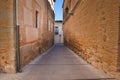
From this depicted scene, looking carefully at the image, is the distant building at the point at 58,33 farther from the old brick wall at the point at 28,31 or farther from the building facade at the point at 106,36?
the building facade at the point at 106,36

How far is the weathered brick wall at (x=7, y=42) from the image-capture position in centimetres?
614

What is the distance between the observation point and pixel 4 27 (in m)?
6.17

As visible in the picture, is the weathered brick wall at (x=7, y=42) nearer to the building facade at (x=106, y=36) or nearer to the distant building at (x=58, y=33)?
the building facade at (x=106, y=36)

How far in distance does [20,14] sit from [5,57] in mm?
1589

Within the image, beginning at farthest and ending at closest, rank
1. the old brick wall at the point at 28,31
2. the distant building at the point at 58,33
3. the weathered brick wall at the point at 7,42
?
the distant building at the point at 58,33
the old brick wall at the point at 28,31
the weathered brick wall at the point at 7,42

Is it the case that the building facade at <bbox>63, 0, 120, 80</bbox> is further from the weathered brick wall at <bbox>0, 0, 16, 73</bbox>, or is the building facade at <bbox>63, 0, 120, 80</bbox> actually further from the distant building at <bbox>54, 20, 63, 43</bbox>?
the distant building at <bbox>54, 20, 63, 43</bbox>

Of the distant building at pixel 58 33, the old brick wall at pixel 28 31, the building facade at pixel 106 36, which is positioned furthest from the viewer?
the distant building at pixel 58 33

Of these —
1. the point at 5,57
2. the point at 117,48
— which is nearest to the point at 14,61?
the point at 5,57

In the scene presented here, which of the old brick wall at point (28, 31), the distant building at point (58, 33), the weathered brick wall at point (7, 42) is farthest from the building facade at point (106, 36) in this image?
the distant building at point (58, 33)

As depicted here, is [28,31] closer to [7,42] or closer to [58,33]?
[7,42]

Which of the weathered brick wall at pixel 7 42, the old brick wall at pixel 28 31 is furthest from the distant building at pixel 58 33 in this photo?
the weathered brick wall at pixel 7 42

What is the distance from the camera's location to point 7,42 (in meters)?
6.18

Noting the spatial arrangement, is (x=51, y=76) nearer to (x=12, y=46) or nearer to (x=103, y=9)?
(x=12, y=46)

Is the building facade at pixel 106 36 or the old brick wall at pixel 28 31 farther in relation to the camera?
the old brick wall at pixel 28 31
